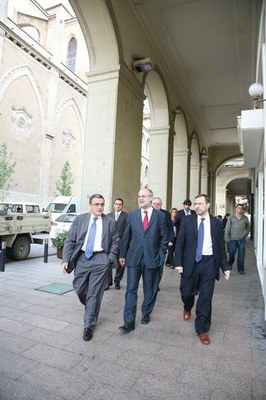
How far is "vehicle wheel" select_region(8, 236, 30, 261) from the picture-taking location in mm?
8101

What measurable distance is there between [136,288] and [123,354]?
844mm

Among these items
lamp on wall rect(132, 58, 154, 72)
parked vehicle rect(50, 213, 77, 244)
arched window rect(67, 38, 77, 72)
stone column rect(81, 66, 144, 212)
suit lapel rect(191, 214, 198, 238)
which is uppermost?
arched window rect(67, 38, 77, 72)

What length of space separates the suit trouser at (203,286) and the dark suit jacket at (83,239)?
0.97 m

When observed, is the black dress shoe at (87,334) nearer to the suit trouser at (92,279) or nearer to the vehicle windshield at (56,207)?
the suit trouser at (92,279)

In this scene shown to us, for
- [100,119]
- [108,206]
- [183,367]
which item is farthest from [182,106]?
[183,367]

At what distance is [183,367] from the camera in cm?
288

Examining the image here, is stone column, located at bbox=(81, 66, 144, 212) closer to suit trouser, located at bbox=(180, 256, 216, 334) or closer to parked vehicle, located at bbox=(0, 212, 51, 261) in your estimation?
parked vehicle, located at bbox=(0, 212, 51, 261)

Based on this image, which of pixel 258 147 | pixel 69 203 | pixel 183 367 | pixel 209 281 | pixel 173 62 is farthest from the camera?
pixel 69 203

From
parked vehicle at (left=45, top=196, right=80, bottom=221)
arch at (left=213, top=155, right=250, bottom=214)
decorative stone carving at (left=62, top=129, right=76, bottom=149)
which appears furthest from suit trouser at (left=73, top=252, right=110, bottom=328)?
arch at (left=213, top=155, right=250, bottom=214)

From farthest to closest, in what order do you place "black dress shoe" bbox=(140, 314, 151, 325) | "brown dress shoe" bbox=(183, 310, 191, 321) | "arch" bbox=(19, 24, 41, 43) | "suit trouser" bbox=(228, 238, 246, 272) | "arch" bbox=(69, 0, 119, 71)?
"arch" bbox=(19, 24, 41, 43), "suit trouser" bbox=(228, 238, 246, 272), "arch" bbox=(69, 0, 119, 71), "brown dress shoe" bbox=(183, 310, 191, 321), "black dress shoe" bbox=(140, 314, 151, 325)

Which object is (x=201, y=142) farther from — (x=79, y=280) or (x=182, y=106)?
(x=79, y=280)

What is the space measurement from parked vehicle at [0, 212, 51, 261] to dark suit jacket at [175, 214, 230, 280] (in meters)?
5.45

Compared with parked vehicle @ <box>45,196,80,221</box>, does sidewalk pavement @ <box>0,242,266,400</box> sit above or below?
below

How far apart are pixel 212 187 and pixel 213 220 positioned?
68.4 feet
